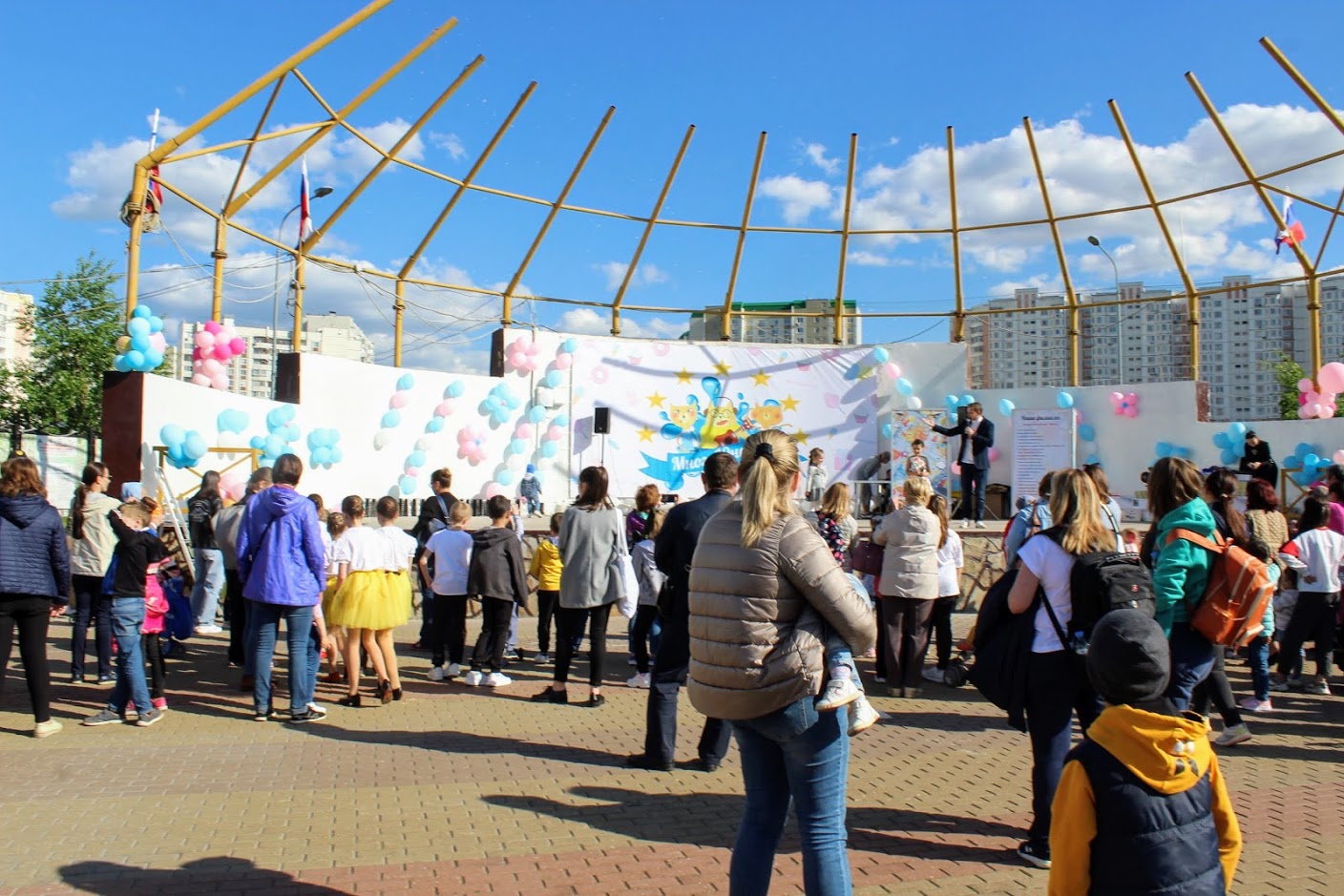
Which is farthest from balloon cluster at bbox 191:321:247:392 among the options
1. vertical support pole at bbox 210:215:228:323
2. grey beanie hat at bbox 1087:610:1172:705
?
grey beanie hat at bbox 1087:610:1172:705

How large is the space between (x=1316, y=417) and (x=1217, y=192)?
4.36 metres

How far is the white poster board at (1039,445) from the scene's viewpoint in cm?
1741

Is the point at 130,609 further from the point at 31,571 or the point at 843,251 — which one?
the point at 843,251

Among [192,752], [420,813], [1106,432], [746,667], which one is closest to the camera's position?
[746,667]

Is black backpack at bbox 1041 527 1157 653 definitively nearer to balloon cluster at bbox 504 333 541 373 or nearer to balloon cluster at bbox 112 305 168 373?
balloon cluster at bbox 112 305 168 373

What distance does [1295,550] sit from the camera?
7.45 metres

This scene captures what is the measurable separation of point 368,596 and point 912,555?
402cm

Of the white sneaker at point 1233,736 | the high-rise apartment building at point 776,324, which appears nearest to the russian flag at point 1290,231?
the high-rise apartment building at point 776,324

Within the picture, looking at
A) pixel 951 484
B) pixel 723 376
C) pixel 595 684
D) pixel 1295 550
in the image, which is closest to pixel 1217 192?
pixel 951 484

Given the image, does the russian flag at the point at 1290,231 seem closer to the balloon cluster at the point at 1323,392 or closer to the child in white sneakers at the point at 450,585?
the balloon cluster at the point at 1323,392

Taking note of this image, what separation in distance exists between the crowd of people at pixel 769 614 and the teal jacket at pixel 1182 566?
12 millimetres

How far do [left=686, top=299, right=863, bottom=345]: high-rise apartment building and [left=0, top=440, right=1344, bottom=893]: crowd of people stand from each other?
37.3 ft

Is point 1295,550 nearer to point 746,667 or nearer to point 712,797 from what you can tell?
point 712,797

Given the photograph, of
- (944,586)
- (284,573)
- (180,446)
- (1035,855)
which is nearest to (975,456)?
(944,586)
